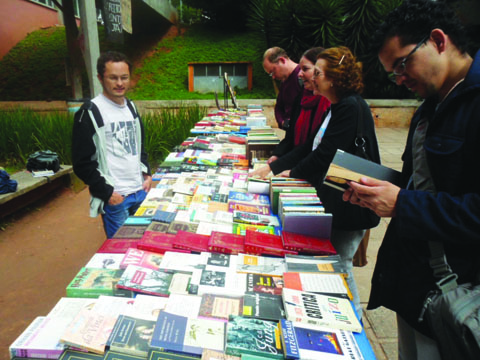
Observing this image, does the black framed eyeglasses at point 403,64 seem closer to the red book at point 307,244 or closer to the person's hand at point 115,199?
the red book at point 307,244

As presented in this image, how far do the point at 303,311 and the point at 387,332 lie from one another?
1.44 meters

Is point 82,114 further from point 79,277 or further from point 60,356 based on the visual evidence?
point 60,356

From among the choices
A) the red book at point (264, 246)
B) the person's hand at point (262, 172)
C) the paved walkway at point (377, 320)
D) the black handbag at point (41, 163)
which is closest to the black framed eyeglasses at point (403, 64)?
the red book at point (264, 246)

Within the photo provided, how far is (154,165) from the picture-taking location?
5461 millimetres

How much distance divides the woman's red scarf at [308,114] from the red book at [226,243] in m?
1.16

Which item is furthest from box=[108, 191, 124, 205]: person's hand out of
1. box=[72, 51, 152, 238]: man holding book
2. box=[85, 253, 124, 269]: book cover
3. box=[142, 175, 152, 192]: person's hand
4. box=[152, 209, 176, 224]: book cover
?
box=[85, 253, 124, 269]: book cover

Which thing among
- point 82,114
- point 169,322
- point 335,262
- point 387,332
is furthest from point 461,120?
point 82,114

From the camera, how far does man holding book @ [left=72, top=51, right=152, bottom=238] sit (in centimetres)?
207

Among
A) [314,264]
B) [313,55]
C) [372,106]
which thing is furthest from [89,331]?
[372,106]

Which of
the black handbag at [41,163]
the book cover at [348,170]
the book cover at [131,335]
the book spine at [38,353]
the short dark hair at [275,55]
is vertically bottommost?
the black handbag at [41,163]

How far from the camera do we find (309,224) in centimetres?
162

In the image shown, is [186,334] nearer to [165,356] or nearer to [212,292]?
[165,356]

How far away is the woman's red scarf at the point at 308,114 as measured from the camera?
2.34 metres

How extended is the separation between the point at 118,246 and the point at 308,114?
1.64 m
